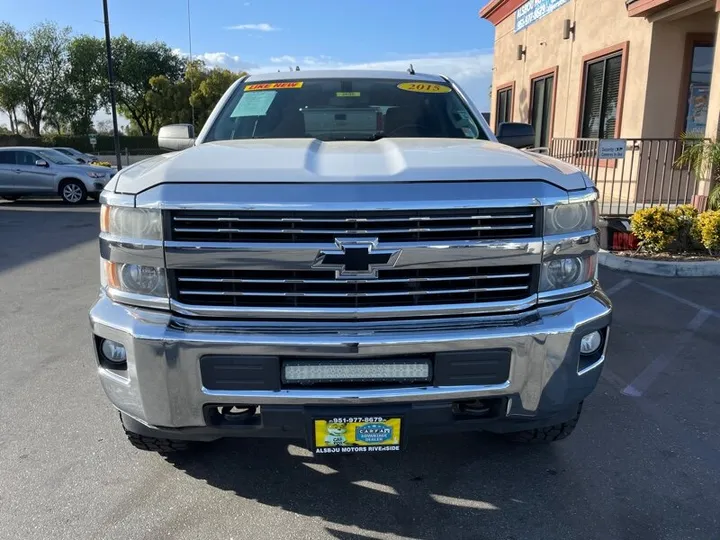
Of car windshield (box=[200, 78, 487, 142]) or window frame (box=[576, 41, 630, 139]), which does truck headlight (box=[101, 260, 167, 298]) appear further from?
window frame (box=[576, 41, 630, 139])

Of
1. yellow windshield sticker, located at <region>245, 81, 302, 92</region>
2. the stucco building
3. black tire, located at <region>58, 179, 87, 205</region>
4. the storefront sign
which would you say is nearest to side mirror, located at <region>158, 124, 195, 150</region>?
yellow windshield sticker, located at <region>245, 81, 302, 92</region>

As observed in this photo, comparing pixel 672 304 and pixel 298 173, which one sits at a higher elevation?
pixel 298 173

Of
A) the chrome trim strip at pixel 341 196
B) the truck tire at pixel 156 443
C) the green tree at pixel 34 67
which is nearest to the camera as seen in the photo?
the chrome trim strip at pixel 341 196

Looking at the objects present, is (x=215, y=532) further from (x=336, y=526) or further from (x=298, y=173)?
(x=298, y=173)

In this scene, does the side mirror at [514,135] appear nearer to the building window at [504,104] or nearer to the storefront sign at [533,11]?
the storefront sign at [533,11]

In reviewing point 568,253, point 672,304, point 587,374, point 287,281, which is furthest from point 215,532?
point 672,304

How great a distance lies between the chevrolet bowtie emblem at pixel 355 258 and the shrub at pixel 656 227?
237 inches

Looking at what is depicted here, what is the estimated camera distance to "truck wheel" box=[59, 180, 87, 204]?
15516mm

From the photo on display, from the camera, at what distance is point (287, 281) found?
2295 mm

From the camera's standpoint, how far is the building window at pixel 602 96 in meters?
11.8

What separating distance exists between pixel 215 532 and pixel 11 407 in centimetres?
192

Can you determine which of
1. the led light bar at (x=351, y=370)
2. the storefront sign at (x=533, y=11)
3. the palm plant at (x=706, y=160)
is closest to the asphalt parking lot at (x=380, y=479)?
the led light bar at (x=351, y=370)

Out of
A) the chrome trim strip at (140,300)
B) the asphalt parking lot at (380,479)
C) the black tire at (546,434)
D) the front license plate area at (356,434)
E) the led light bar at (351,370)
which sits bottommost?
the asphalt parking lot at (380,479)

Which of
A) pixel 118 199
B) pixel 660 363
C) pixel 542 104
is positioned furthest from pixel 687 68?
pixel 118 199
